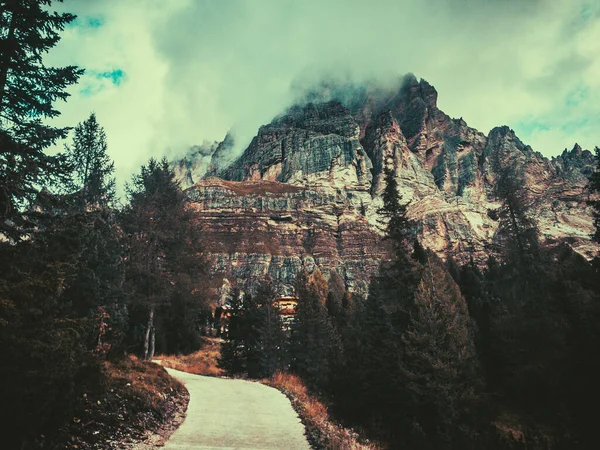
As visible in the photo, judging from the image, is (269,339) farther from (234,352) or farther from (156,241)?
(156,241)

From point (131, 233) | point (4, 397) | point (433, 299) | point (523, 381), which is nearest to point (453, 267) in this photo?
point (523, 381)

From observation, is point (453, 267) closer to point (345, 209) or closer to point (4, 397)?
point (4, 397)

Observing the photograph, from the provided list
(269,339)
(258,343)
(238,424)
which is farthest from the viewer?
(269,339)

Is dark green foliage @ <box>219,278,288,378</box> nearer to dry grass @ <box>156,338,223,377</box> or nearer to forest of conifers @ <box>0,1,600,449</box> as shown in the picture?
forest of conifers @ <box>0,1,600,449</box>

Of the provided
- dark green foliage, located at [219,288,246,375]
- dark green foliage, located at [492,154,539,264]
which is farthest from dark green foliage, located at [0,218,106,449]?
dark green foliage, located at [219,288,246,375]

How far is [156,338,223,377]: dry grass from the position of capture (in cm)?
2950

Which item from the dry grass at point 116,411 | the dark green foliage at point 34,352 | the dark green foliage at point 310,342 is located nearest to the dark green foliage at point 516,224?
the dark green foliage at point 310,342

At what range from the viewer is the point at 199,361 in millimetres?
36812

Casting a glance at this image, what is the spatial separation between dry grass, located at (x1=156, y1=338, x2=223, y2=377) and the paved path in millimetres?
15720

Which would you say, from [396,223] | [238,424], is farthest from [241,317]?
[238,424]

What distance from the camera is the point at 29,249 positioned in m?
8.33

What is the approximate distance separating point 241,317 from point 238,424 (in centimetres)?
3363

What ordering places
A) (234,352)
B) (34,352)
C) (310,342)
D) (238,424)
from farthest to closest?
(234,352) < (310,342) < (238,424) < (34,352)

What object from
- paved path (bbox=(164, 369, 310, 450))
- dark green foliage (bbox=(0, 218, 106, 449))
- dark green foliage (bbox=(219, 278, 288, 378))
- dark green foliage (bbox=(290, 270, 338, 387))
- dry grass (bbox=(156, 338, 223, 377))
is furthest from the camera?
dark green foliage (bbox=(290, 270, 338, 387))
